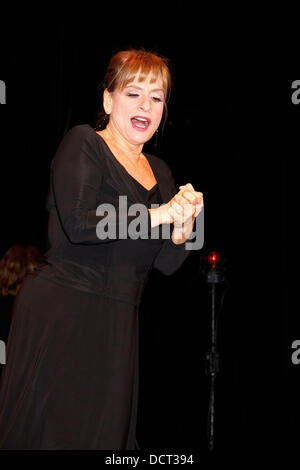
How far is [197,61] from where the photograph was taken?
366 centimetres

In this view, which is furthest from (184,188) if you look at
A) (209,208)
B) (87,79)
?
Answer: (209,208)

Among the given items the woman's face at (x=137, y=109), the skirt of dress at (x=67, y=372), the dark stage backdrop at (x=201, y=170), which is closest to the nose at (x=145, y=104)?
the woman's face at (x=137, y=109)

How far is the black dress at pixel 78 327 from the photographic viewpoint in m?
1.31

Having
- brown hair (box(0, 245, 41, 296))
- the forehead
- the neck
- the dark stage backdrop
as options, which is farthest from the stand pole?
the forehead

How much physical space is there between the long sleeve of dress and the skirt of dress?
6.1 inches

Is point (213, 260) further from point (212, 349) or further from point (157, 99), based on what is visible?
point (157, 99)

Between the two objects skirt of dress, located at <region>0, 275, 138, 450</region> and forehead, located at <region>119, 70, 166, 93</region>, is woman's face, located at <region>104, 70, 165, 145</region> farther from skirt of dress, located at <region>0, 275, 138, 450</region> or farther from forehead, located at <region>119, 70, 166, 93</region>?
skirt of dress, located at <region>0, 275, 138, 450</region>

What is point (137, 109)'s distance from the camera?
1.47 metres

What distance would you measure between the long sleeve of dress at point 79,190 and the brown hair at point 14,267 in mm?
1754

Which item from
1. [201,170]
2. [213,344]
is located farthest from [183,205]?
[201,170]

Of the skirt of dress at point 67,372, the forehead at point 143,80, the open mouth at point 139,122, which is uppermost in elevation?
the forehead at point 143,80

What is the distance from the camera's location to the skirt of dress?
1.31m

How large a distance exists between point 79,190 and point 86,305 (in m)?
0.26

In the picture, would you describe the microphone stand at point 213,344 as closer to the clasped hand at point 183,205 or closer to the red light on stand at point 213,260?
the red light on stand at point 213,260
